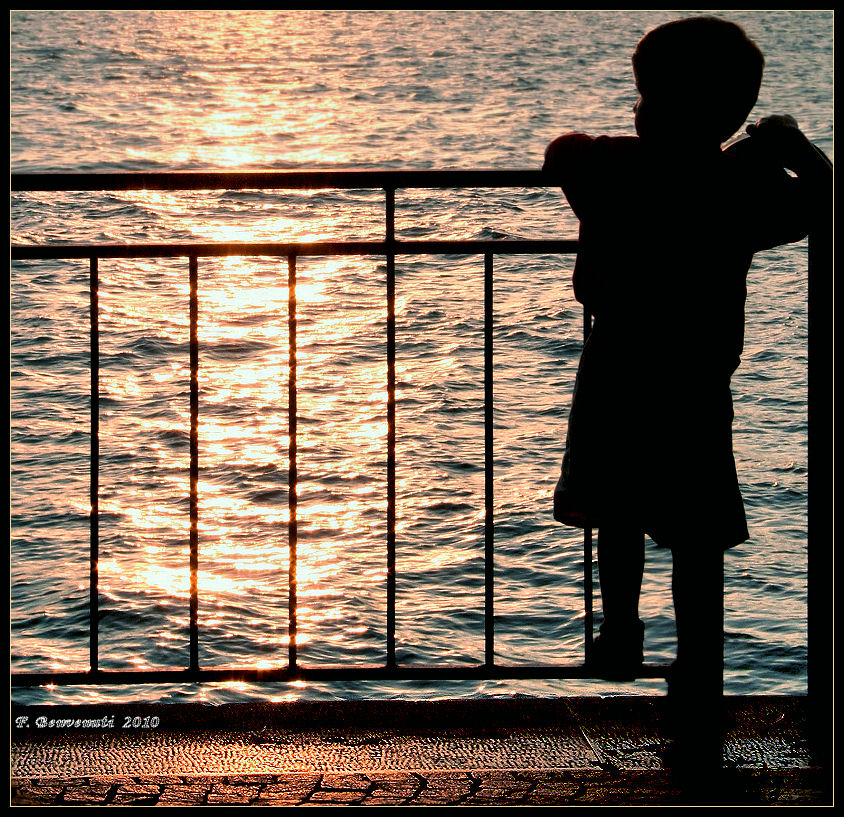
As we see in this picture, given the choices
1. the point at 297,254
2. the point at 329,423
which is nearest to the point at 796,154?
the point at 297,254

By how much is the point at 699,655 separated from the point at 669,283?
0.79 metres

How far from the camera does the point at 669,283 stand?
238 cm

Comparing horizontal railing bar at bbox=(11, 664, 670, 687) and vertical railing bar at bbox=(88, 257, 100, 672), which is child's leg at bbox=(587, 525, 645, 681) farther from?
vertical railing bar at bbox=(88, 257, 100, 672)

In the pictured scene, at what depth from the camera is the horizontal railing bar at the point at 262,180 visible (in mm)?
2805

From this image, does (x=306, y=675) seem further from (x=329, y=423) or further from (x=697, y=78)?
(x=329, y=423)

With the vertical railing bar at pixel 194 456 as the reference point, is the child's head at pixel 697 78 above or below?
above

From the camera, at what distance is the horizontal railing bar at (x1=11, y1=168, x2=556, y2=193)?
2805mm

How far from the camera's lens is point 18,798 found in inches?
102

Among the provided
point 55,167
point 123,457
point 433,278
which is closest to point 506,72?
point 55,167

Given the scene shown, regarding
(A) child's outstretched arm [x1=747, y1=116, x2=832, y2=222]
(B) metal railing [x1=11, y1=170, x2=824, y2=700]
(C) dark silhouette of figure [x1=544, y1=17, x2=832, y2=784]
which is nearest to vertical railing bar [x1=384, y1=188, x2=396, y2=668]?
(B) metal railing [x1=11, y1=170, x2=824, y2=700]

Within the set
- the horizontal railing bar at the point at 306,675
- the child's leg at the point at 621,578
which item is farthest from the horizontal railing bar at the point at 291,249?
the horizontal railing bar at the point at 306,675

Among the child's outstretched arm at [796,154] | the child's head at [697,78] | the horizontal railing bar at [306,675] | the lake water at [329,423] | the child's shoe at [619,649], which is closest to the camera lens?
the child's head at [697,78]

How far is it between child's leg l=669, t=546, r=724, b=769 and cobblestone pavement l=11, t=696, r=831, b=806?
0.09m

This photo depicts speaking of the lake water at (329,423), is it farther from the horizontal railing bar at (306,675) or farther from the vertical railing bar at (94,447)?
the horizontal railing bar at (306,675)
